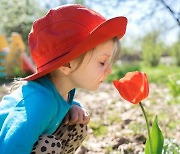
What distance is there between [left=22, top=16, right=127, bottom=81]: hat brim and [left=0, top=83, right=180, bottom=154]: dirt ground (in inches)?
17.7

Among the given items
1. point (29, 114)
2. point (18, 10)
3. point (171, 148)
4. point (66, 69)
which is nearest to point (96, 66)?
point (66, 69)

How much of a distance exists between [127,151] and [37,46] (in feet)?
2.83

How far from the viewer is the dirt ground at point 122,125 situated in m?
2.12

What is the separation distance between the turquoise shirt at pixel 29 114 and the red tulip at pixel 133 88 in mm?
230

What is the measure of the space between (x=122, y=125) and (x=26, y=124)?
150 centimetres

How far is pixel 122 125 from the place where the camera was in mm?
2682

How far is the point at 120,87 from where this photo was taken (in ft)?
4.28

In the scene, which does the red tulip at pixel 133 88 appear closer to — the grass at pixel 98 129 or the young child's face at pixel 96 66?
the young child's face at pixel 96 66

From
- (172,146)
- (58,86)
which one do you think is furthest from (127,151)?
(58,86)

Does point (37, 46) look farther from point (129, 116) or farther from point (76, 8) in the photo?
point (129, 116)

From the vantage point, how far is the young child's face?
1386mm

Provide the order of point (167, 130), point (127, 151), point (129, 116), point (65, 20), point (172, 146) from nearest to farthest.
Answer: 1. point (65, 20)
2. point (172, 146)
3. point (127, 151)
4. point (167, 130)
5. point (129, 116)

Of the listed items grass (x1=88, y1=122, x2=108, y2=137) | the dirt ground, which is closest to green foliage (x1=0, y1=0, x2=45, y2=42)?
the dirt ground

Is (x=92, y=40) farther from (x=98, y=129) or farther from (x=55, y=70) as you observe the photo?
(x=98, y=129)
